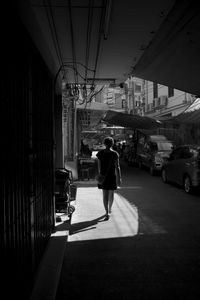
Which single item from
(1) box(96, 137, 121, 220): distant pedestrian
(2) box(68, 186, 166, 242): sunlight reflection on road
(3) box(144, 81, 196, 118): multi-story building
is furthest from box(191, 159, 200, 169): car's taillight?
(3) box(144, 81, 196, 118): multi-story building

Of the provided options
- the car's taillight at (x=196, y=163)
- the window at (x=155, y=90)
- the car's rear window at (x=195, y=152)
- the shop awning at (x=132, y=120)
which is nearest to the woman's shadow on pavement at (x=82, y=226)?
the car's taillight at (x=196, y=163)

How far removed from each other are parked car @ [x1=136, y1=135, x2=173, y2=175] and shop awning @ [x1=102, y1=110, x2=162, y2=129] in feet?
4.57

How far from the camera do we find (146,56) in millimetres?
8609

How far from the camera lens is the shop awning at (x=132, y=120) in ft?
70.7

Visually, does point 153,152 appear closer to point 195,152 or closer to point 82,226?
point 195,152

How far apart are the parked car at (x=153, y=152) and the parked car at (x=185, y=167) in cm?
306

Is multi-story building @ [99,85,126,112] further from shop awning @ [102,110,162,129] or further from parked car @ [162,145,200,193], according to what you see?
parked car @ [162,145,200,193]

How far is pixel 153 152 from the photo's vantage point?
17828 mm

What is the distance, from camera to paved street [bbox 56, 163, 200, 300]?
4.18 metres

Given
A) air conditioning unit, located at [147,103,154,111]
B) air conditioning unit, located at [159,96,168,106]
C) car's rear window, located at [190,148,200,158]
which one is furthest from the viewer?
air conditioning unit, located at [147,103,154,111]

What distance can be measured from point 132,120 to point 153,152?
4947 mm

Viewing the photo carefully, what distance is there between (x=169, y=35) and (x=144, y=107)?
3293 cm

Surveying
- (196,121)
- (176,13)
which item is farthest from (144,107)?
(176,13)

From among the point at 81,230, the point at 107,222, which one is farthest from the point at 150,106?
the point at 81,230
